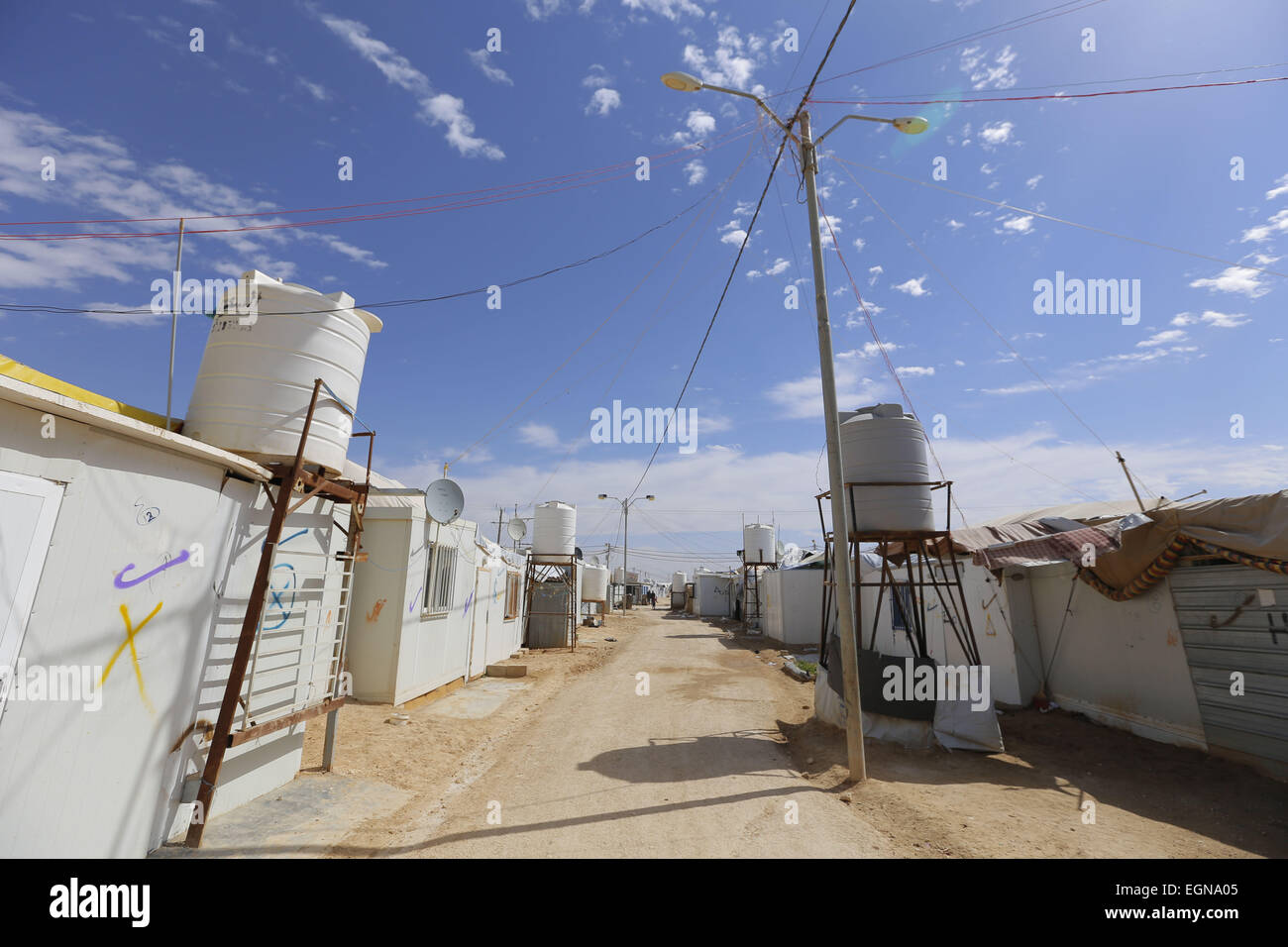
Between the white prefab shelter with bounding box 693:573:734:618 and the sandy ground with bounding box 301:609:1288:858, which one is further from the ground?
the sandy ground with bounding box 301:609:1288:858

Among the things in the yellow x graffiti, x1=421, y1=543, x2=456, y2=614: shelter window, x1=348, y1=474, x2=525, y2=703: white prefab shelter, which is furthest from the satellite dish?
the yellow x graffiti

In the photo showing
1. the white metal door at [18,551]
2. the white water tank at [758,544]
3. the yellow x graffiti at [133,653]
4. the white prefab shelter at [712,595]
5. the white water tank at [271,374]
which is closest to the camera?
the white metal door at [18,551]

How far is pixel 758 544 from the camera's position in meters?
31.6

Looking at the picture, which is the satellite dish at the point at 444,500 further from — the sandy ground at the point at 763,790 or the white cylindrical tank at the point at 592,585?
the white cylindrical tank at the point at 592,585

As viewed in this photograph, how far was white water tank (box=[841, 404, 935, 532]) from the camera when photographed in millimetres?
9055

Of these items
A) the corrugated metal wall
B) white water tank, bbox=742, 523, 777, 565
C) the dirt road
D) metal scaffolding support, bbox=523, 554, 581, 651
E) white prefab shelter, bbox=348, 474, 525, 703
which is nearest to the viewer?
the dirt road

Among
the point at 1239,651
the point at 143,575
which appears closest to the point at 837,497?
the point at 1239,651

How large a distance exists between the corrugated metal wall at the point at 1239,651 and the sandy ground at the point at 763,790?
51 cm

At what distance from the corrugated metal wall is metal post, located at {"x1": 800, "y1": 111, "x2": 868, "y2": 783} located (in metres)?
5.07

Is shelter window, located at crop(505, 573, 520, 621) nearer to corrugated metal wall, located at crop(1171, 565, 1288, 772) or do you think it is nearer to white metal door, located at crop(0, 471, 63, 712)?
white metal door, located at crop(0, 471, 63, 712)

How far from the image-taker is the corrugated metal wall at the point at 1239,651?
7.04m

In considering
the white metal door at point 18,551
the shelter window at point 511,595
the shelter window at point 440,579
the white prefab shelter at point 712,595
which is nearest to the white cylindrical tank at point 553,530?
the shelter window at point 511,595
